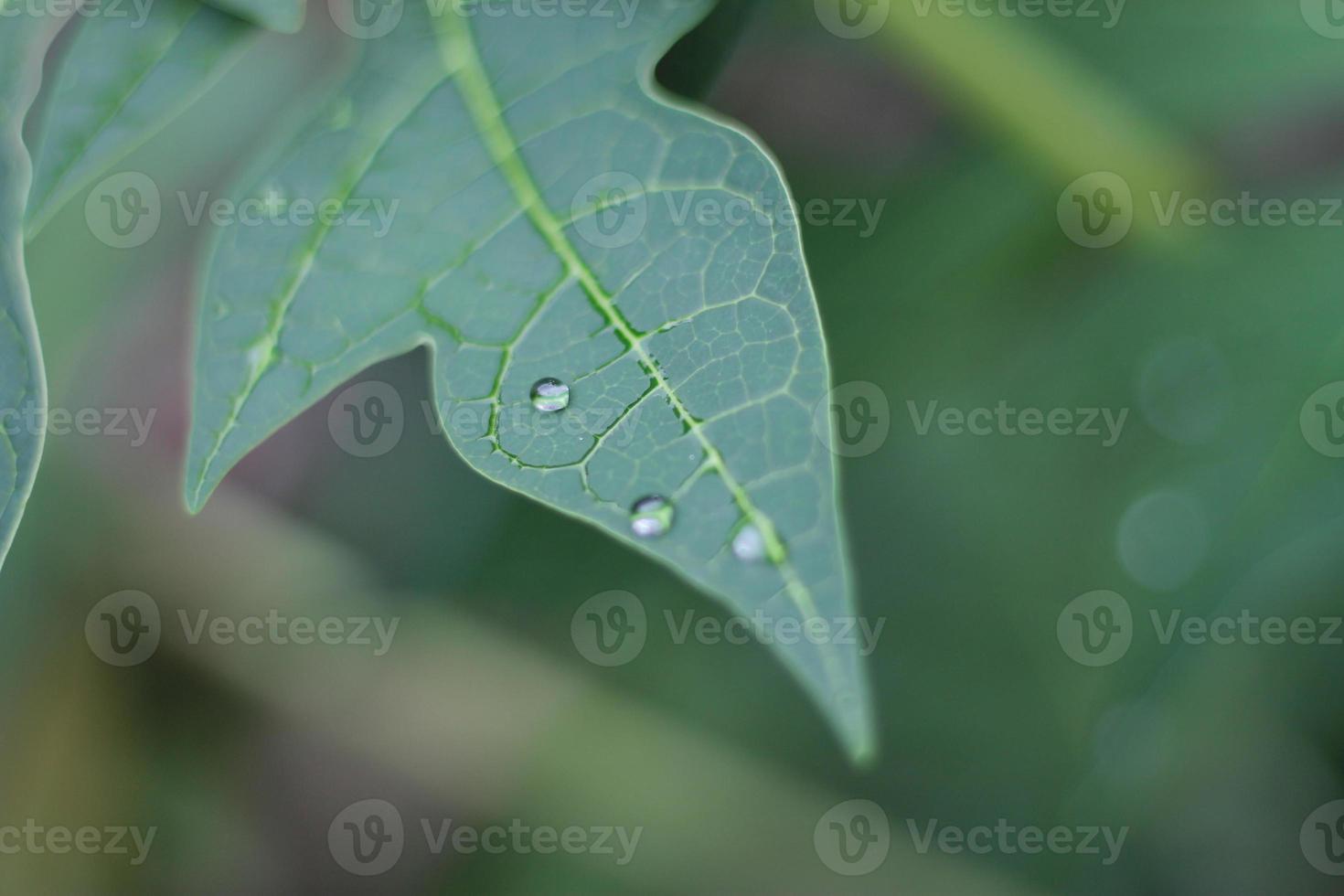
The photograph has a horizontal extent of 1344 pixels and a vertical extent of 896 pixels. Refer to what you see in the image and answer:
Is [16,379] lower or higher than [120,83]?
lower

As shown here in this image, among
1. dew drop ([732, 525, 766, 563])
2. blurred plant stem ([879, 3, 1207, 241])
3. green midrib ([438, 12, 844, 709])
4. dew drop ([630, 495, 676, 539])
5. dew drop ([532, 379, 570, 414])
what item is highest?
blurred plant stem ([879, 3, 1207, 241])

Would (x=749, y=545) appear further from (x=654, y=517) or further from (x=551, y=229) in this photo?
(x=551, y=229)

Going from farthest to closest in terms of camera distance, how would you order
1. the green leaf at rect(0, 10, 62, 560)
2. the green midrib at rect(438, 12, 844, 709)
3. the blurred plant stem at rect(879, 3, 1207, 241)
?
1. the blurred plant stem at rect(879, 3, 1207, 241)
2. the green leaf at rect(0, 10, 62, 560)
3. the green midrib at rect(438, 12, 844, 709)

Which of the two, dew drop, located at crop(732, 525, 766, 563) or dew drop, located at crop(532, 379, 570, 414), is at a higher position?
dew drop, located at crop(532, 379, 570, 414)

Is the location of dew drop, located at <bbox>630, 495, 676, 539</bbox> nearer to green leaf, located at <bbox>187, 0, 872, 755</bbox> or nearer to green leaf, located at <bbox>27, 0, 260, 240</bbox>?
green leaf, located at <bbox>187, 0, 872, 755</bbox>

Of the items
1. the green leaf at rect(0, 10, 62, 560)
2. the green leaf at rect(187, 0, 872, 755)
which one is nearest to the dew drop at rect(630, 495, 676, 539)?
the green leaf at rect(187, 0, 872, 755)

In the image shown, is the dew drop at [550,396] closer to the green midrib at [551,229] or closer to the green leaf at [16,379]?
the green midrib at [551,229]

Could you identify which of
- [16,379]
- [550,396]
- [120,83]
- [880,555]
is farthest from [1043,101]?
[16,379]
